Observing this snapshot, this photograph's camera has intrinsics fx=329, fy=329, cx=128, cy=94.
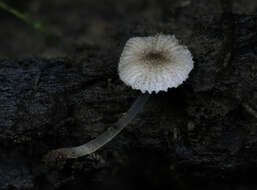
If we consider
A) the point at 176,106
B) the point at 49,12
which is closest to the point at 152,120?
the point at 176,106

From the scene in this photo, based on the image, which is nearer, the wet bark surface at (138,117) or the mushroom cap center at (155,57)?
the mushroom cap center at (155,57)

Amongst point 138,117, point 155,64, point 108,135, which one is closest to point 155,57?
point 155,64

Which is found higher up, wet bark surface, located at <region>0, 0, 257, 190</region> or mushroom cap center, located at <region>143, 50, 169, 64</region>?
mushroom cap center, located at <region>143, 50, 169, 64</region>

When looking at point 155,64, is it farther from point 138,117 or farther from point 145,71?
point 138,117

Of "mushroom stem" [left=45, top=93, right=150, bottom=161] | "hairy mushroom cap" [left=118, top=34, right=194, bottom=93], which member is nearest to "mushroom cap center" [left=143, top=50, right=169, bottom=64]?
"hairy mushroom cap" [left=118, top=34, right=194, bottom=93]

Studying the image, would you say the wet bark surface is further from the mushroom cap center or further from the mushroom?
the mushroom cap center

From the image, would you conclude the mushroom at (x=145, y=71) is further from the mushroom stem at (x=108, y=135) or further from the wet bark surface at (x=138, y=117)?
the wet bark surface at (x=138, y=117)

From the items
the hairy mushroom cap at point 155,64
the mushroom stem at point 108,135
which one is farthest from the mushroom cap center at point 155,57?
the mushroom stem at point 108,135
